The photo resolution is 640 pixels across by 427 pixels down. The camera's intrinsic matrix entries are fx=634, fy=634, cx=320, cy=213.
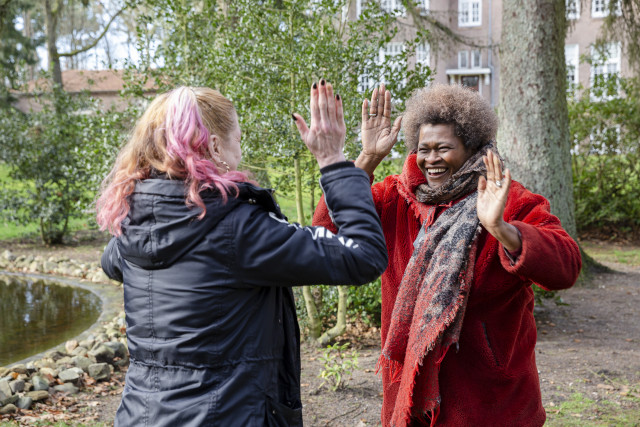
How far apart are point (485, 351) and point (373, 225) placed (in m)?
0.86

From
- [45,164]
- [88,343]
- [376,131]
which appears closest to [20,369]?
[88,343]

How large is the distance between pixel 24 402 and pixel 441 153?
3.73 meters

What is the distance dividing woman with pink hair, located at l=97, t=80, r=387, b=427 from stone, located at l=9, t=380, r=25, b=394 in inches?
136

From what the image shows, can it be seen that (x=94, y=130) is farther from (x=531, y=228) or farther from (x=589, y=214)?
(x=589, y=214)

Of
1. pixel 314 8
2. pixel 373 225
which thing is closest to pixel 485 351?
pixel 373 225

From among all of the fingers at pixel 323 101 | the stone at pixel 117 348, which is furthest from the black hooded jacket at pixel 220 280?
the stone at pixel 117 348

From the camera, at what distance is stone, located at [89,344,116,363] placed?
5613 millimetres

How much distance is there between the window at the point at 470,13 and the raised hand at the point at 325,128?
32.6 meters

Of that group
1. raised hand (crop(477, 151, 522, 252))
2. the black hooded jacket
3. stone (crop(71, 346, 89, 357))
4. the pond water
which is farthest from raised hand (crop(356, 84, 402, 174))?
the pond water

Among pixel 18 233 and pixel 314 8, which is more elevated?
pixel 314 8

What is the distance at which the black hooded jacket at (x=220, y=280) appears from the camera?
1.74m

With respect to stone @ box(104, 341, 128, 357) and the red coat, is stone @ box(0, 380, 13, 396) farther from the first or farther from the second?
the red coat

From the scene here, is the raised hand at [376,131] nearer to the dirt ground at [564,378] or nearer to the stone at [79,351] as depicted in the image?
the dirt ground at [564,378]

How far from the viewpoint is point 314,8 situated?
5441 mm
